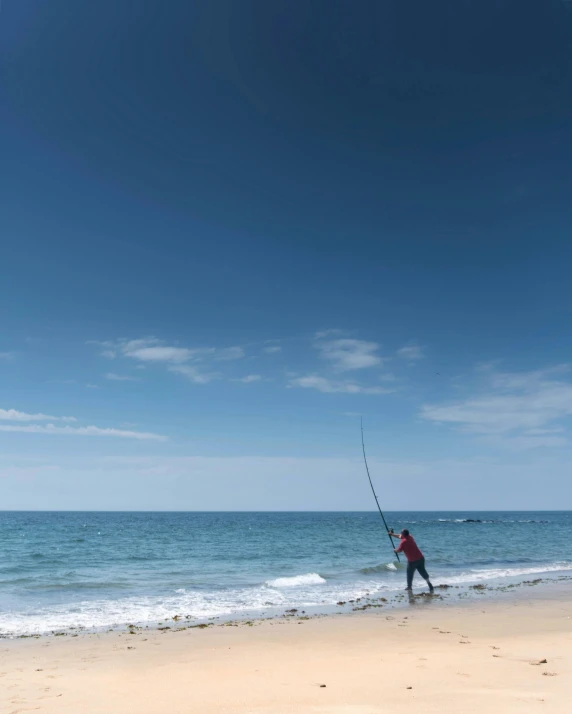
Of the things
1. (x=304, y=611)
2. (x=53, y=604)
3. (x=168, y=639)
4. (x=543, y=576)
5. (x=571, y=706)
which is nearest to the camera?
(x=571, y=706)

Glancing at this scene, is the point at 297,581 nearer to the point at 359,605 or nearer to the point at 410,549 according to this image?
the point at 410,549

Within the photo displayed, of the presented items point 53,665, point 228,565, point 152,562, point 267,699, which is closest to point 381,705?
point 267,699

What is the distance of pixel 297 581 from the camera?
65.0 ft

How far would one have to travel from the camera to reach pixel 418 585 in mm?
18359

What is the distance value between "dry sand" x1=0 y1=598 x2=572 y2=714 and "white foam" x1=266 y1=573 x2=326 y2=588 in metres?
6.57

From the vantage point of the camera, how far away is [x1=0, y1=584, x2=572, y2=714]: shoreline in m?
6.04

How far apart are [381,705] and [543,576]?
18.5 metres

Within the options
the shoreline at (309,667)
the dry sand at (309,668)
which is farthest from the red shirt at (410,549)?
the dry sand at (309,668)

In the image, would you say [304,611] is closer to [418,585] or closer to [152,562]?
[418,585]

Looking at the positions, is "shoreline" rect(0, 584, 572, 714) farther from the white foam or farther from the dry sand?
the white foam

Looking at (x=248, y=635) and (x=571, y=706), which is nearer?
(x=571, y=706)

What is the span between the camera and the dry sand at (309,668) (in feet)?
19.7

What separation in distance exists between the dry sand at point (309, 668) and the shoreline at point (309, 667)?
20 millimetres

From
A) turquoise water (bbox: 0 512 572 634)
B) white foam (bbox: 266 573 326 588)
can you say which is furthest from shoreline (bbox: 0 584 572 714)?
white foam (bbox: 266 573 326 588)
